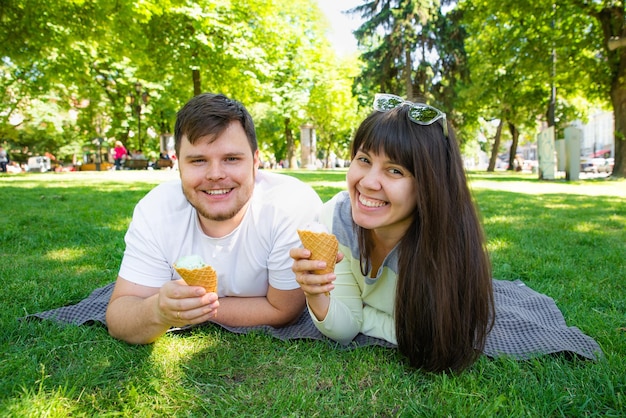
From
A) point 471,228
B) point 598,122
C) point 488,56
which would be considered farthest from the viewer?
point 598,122

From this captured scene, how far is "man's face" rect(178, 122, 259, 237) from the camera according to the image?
8.57 ft

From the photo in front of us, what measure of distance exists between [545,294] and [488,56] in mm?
19780

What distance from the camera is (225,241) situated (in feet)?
9.16

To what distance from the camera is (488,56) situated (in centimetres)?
2077

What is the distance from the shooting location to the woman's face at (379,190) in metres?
2.26

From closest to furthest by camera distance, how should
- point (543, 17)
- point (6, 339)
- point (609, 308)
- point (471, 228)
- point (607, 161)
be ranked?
1. point (471, 228)
2. point (6, 339)
3. point (609, 308)
4. point (543, 17)
5. point (607, 161)

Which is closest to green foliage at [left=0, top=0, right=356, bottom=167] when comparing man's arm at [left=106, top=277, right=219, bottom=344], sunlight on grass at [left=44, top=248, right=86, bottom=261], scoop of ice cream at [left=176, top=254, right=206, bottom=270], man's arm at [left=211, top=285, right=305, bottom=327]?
sunlight on grass at [left=44, top=248, right=86, bottom=261]

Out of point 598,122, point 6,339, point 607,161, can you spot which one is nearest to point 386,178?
point 6,339

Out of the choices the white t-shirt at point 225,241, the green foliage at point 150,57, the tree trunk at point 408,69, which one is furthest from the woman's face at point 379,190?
the tree trunk at point 408,69

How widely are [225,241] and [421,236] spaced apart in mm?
1209

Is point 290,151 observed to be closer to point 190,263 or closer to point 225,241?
point 225,241

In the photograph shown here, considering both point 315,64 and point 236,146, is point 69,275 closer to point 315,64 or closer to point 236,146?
point 236,146

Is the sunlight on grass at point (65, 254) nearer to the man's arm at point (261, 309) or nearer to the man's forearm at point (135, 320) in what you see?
the man's forearm at point (135, 320)

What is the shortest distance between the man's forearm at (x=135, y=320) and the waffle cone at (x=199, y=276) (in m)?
0.28
